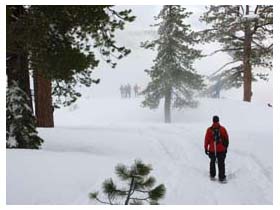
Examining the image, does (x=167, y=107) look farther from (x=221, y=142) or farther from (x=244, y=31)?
(x=221, y=142)

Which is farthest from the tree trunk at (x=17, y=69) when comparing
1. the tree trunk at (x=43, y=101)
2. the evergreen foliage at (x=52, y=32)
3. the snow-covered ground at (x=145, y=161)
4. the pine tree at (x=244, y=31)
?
the pine tree at (x=244, y=31)

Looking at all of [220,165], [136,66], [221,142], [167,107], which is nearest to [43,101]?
[221,142]

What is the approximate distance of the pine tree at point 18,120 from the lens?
945cm

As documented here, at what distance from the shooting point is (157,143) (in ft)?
48.6

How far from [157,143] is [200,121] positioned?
42.4ft

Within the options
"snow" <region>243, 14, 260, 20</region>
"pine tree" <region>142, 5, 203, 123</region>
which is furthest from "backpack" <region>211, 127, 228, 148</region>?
"pine tree" <region>142, 5, 203, 123</region>

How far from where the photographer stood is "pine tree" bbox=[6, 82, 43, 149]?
945 cm

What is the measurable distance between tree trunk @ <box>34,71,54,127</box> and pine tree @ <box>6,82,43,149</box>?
5.69 m

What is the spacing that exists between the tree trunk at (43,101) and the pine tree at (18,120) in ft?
18.7

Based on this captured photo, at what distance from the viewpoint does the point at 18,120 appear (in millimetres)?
9492

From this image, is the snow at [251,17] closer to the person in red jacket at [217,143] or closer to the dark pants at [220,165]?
the person in red jacket at [217,143]
